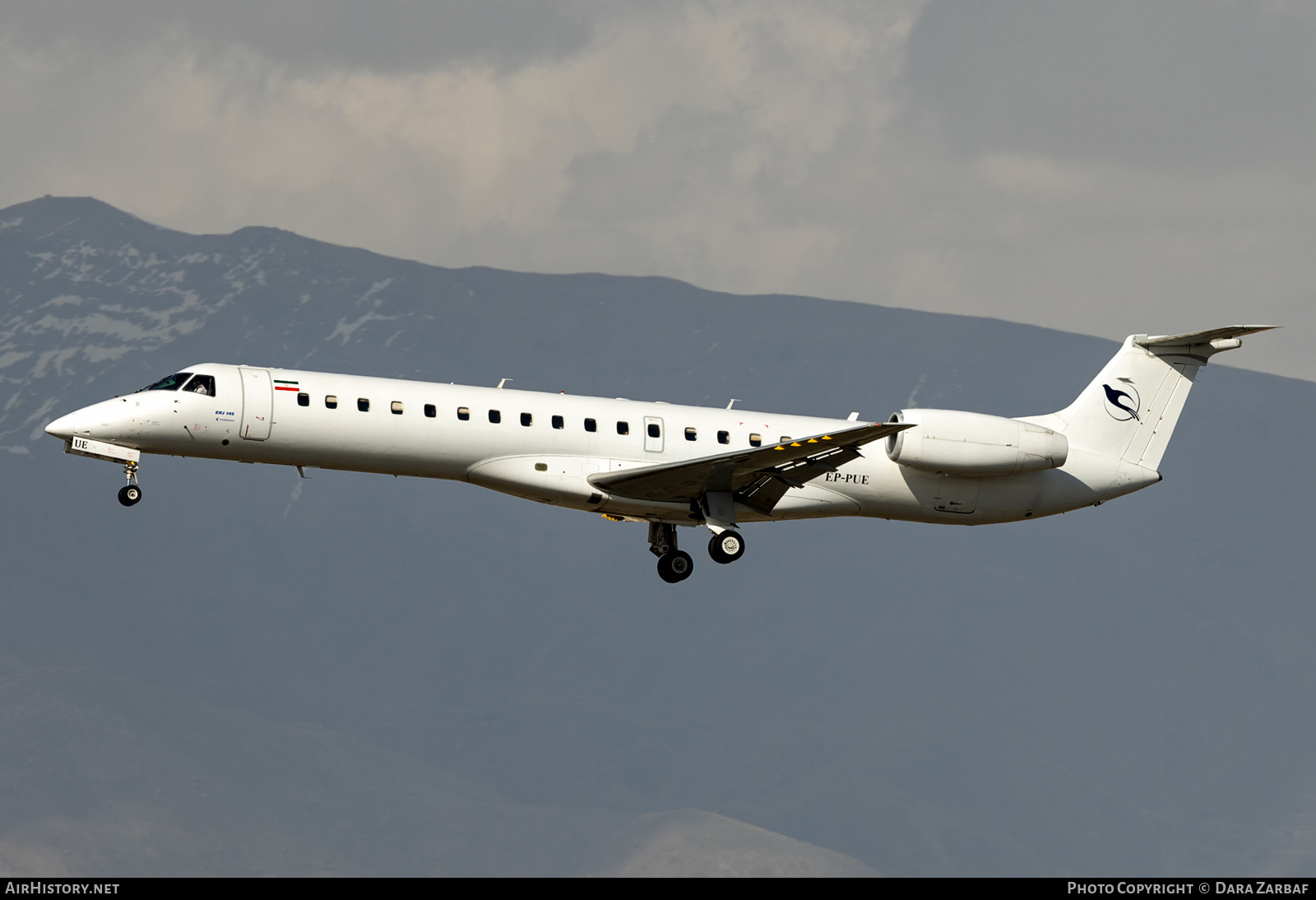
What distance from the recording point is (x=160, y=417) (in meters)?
33.9

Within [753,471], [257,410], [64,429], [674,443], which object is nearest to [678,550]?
[674,443]

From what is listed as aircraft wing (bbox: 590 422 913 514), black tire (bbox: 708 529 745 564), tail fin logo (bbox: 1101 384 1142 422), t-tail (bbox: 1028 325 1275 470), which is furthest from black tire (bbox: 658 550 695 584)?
tail fin logo (bbox: 1101 384 1142 422)

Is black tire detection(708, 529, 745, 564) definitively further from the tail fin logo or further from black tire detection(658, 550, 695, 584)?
the tail fin logo

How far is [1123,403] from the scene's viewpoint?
40.7 meters

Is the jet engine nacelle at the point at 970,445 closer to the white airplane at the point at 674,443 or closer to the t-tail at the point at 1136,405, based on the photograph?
the white airplane at the point at 674,443

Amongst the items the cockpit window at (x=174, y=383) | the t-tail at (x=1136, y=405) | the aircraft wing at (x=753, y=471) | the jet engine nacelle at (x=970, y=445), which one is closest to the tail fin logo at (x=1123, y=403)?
the t-tail at (x=1136, y=405)

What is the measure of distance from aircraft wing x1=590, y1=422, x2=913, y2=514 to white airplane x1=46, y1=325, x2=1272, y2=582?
0.05m

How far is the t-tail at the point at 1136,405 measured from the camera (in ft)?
133

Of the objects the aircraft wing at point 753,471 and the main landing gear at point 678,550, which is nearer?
the aircraft wing at point 753,471

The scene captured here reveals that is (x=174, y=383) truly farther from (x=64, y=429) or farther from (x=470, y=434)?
(x=470, y=434)

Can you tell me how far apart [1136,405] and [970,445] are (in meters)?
5.34

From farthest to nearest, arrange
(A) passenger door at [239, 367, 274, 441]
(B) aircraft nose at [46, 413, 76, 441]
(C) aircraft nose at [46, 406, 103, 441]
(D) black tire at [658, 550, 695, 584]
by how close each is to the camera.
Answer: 1. (D) black tire at [658, 550, 695, 584]
2. (A) passenger door at [239, 367, 274, 441]
3. (C) aircraft nose at [46, 406, 103, 441]
4. (B) aircraft nose at [46, 413, 76, 441]

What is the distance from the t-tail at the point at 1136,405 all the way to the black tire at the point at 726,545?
8.46 meters

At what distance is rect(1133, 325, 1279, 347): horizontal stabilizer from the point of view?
1482 inches
